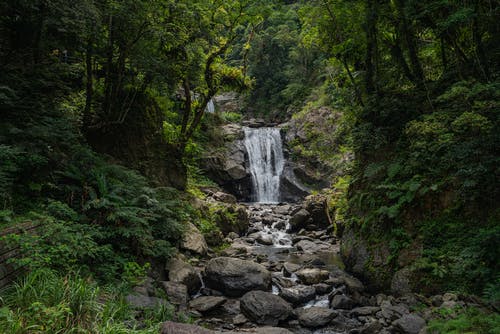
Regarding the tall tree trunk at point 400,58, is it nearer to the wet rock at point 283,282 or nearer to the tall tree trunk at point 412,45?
the tall tree trunk at point 412,45

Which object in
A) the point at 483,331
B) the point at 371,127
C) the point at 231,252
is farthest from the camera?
the point at 231,252

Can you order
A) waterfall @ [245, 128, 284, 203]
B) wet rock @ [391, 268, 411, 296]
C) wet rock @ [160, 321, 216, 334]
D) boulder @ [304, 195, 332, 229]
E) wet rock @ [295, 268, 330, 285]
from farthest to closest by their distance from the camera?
waterfall @ [245, 128, 284, 203]
boulder @ [304, 195, 332, 229]
wet rock @ [295, 268, 330, 285]
wet rock @ [391, 268, 411, 296]
wet rock @ [160, 321, 216, 334]

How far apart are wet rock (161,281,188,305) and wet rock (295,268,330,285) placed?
10.8ft

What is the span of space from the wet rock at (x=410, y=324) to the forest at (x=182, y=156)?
4 cm

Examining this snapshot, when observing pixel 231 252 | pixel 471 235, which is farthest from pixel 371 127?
pixel 231 252

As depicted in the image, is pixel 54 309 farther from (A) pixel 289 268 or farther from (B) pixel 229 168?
(B) pixel 229 168

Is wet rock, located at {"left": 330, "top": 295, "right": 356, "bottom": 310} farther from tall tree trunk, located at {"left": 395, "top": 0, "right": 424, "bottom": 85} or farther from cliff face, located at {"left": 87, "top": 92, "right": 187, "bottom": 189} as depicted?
cliff face, located at {"left": 87, "top": 92, "right": 187, "bottom": 189}

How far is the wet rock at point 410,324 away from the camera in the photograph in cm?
546

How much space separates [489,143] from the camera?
5.86 m

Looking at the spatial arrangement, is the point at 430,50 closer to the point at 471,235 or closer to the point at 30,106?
the point at 471,235

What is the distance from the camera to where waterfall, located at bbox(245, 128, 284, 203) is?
22578 millimetres

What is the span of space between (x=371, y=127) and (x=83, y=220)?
7.93 meters

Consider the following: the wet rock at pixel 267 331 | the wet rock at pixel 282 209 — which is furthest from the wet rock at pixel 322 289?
the wet rock at pixel 282 209

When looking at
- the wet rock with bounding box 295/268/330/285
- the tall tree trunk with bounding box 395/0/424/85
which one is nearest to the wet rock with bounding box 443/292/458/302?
the wet rock with bounding box 295/268/330/285
